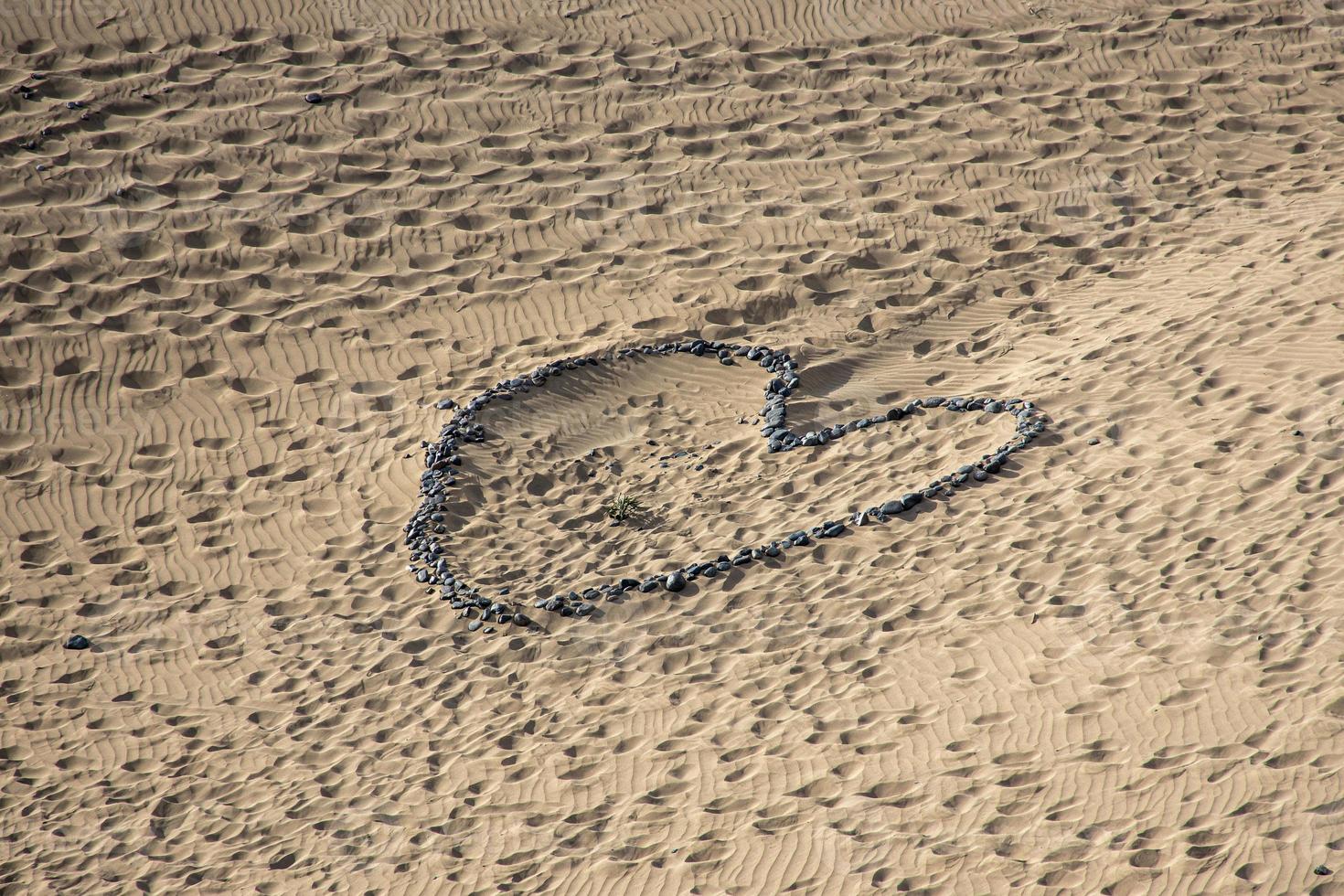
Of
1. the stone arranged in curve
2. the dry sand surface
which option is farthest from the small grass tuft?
the stone arranged in curve

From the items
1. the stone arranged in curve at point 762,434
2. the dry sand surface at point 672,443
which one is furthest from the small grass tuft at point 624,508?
the stone arranged in curve at point 762,434

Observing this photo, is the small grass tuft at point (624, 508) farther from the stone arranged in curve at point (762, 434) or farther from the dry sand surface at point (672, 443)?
the stone arranged in curve at point (762, 434)

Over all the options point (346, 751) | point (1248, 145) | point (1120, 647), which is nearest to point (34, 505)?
point (346, 751)

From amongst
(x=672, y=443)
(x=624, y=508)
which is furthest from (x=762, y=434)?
(x=624, y=508)

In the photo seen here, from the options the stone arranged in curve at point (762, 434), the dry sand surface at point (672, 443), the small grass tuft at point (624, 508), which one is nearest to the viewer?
the dry sand surface at point (672, 443)

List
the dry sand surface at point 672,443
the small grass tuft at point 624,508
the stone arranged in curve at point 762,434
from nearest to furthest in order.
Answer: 1. the dry sand surface at point 672,443
2. the stone arranged in curve at point 762,434
3. the small grass tuft at point 624,508

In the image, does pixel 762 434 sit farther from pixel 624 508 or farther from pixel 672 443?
pixel 624 508

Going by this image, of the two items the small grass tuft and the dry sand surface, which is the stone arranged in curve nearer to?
the dry sand surface
